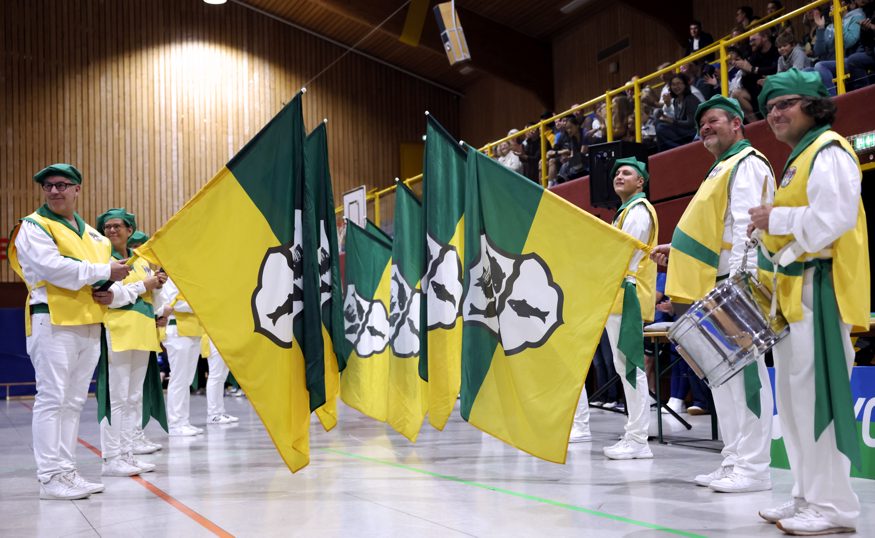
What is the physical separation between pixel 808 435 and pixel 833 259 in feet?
2.45

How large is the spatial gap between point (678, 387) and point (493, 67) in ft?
36.8

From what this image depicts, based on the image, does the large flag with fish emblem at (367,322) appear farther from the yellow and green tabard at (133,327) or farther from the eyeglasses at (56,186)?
the eyeglasses at (56,186)

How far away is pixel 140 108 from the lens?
19.9 m

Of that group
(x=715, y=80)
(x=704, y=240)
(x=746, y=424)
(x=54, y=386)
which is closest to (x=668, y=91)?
(x=715, y=80)

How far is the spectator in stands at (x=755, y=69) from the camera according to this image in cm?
938

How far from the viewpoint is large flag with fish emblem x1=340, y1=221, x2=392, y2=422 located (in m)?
7.47

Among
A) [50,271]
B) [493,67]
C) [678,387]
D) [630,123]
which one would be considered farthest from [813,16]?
[493,67]

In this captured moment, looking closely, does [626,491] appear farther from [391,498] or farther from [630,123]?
[630,123]

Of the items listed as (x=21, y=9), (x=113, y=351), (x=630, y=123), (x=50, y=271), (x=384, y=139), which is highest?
(x=21, y=9)

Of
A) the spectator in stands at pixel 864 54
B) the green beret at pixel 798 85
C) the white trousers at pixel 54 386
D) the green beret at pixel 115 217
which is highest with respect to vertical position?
the spectator in stands at pixel 864 54

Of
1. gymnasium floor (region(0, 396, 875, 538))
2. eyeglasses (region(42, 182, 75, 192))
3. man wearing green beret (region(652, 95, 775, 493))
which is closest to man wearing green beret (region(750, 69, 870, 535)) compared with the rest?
gymnasium floor (region(0, 396, 875, 538))

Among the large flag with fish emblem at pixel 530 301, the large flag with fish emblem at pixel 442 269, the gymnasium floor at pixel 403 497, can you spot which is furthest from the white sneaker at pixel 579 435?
the large flag with fish emblem at pixel 530 301

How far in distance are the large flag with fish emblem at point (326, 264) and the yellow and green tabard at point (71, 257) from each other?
1432 millimetres

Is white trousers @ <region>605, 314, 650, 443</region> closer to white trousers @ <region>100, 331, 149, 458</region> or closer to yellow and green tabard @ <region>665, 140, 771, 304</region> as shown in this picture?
yellow and green tabard @ <region>665, 140, 771, 304</region>
